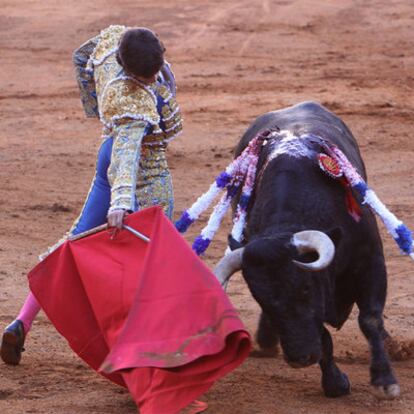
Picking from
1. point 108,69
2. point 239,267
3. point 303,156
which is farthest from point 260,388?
point 108,69

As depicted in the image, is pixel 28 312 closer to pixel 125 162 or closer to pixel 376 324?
pixel 125 162

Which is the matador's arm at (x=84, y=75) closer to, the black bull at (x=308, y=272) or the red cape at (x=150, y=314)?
the red cape at (x=150, y=314)

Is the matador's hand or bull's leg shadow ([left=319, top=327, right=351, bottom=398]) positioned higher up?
the matador's hand

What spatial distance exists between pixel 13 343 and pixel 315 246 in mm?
1671

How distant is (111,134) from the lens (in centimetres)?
548

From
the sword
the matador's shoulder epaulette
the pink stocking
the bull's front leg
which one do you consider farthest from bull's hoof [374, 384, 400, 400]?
the pink stocking

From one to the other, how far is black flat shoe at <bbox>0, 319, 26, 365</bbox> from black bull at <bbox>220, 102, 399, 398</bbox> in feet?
3.98

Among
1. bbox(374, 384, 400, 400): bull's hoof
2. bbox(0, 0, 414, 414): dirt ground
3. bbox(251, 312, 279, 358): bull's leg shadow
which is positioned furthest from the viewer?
bbox(251, 312, 279, 358): bull's leg shadow

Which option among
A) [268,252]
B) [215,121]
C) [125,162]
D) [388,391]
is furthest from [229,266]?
[215,121]

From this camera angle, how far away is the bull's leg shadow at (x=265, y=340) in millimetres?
6172

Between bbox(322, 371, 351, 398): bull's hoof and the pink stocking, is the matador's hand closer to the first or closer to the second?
the pink stocking

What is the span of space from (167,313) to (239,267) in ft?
1.73

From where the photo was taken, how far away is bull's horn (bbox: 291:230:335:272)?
509 centimetres

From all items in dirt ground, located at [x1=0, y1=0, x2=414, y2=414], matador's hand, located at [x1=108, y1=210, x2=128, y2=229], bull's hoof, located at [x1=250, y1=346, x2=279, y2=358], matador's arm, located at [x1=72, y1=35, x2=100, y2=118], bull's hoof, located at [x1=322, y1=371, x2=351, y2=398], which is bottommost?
dirt ground, located at [x1=0, y1=0, x2=414, y2=414]
